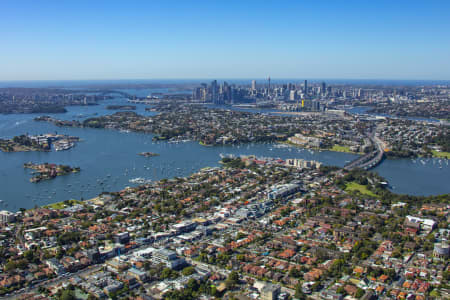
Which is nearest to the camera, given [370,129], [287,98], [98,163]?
[98,163]

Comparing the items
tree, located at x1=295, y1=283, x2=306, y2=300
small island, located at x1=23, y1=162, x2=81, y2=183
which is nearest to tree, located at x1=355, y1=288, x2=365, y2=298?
tree, located at x1=295, y1=283, x2=306, y2=300

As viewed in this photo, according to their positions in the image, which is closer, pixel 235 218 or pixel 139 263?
pixel 139 263

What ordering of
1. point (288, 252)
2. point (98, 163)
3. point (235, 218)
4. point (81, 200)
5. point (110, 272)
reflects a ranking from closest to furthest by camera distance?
point (110, 272), point (288, 252), point (235, 218), point (81, 200), point (98, 163)

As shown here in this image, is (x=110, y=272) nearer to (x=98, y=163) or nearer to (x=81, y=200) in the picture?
(x=81, y=200)

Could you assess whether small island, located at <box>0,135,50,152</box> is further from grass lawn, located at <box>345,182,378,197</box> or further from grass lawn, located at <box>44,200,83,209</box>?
grass lawn, located at <box>345,182,378,197</box>

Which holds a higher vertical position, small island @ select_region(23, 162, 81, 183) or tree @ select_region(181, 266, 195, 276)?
small island @ select_region(23, 162, 81, 183)

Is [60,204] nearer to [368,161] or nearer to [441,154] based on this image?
[368,161]

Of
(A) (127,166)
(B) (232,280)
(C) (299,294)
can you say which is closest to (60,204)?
(A) (127,166)

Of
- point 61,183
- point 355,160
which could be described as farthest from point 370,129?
point 61,183
